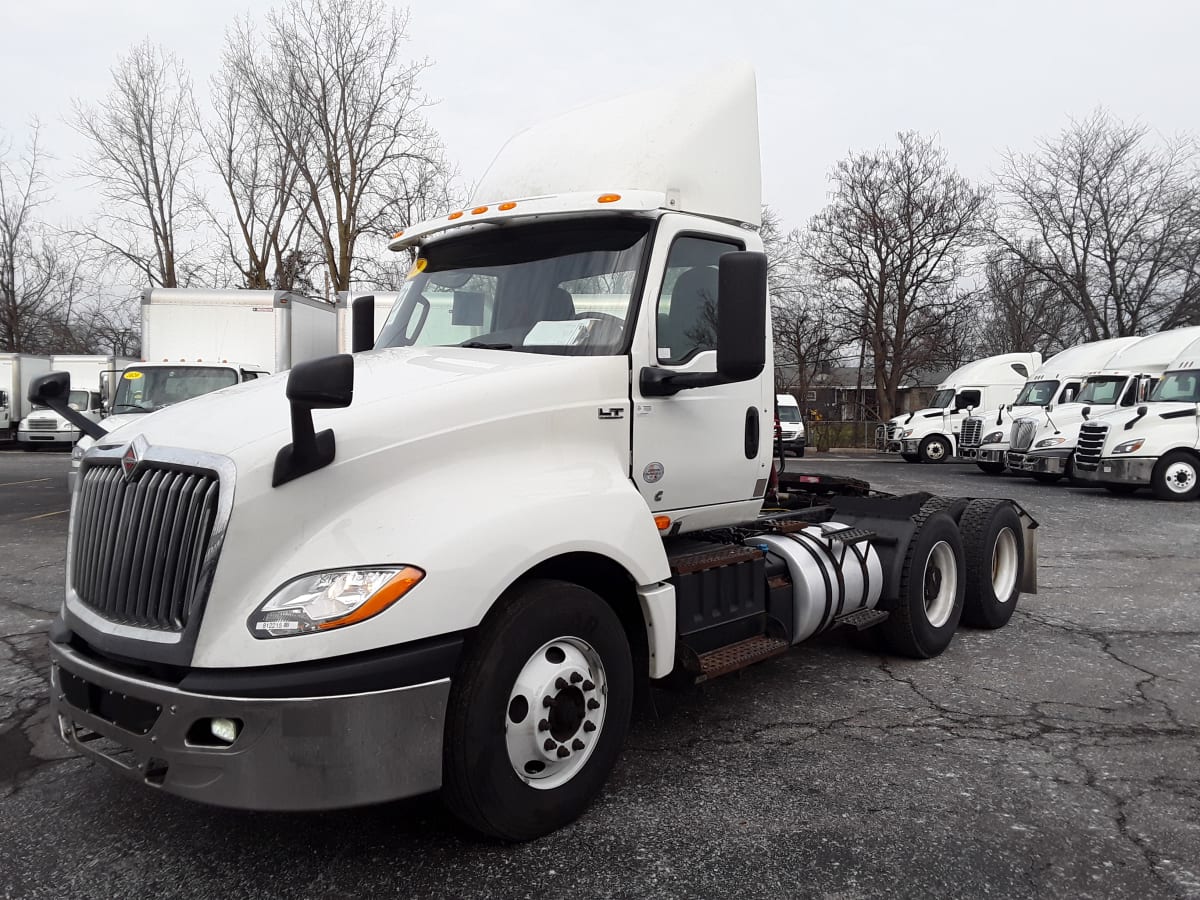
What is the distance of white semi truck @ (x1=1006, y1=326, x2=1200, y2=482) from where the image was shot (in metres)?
18.4

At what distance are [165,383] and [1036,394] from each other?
19974mm

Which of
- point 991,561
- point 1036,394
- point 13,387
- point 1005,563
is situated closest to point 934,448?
point 1036,394

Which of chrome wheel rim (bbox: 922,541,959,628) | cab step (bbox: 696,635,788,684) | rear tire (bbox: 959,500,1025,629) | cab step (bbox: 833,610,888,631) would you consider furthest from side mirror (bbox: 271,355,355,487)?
rear tire (bbox: 959,500,1025,629)

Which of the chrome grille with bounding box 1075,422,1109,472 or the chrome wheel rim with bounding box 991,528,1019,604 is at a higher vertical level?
→ the chrome grille with bounding box 1075,422,1109,472

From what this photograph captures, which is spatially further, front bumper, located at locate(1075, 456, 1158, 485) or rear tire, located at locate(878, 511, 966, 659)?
front bumper, located at locate(1075, 456, 1158, 485)

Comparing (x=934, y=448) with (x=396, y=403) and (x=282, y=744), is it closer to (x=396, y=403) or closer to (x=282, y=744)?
(x=396, y=403)

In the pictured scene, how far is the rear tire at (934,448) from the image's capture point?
85.9 feet

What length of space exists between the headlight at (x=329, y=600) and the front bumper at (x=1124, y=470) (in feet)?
56.1

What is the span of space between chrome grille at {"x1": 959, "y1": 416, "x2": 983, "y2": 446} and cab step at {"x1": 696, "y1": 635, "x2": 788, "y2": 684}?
21.7 m

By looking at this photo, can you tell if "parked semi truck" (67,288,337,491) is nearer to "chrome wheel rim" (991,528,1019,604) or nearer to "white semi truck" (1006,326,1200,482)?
"chrome wheel rim" (991,528,1019,604)

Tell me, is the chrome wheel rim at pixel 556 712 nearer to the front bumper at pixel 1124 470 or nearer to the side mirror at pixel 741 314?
the side mirror at pixel 741 314

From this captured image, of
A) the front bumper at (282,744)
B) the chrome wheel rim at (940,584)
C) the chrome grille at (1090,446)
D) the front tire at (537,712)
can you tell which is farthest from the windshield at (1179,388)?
the front bumper at (282,744)

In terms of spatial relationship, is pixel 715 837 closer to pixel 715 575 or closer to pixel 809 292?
pixel 715 575

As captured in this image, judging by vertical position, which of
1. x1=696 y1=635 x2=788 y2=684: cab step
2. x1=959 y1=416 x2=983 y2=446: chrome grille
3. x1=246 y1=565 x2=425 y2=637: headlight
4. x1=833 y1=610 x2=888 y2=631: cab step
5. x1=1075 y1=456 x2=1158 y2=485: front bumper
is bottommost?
x1=833 y1=610 x2=888 y2=631: cab step
